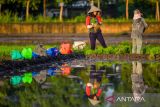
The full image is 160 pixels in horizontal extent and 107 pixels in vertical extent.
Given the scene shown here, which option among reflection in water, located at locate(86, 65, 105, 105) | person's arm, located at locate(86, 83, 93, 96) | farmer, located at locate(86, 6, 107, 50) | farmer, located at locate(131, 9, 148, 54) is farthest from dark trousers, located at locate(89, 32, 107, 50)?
person's arm, located at locate(86, 83, 93, 96)

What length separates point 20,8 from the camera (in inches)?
2574

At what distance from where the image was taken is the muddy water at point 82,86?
40.3ft

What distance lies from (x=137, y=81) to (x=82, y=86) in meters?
1.74

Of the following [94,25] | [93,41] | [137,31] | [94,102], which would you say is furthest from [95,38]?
[94,102]

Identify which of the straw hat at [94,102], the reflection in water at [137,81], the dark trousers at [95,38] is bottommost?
the reflection in water at [137,81]

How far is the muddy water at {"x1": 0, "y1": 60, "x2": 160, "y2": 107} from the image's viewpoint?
12.3 m

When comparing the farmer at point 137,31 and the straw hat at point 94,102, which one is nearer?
the straw hat at point 94,102

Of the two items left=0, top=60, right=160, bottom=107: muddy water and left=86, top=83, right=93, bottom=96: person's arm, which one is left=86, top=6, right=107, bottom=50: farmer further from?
left=86, top=83, right=93, bottom=96: person's arm

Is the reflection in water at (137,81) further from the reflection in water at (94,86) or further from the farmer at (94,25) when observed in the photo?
the farmer at (94,25)

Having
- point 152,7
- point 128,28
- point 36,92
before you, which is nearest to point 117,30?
point 128,28

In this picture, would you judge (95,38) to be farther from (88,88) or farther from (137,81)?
(88,88)

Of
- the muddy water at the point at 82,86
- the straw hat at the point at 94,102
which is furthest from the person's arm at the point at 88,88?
the straw hat at the point at 94,102

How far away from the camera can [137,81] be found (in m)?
16.0

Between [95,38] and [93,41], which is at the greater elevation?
[95,38]
